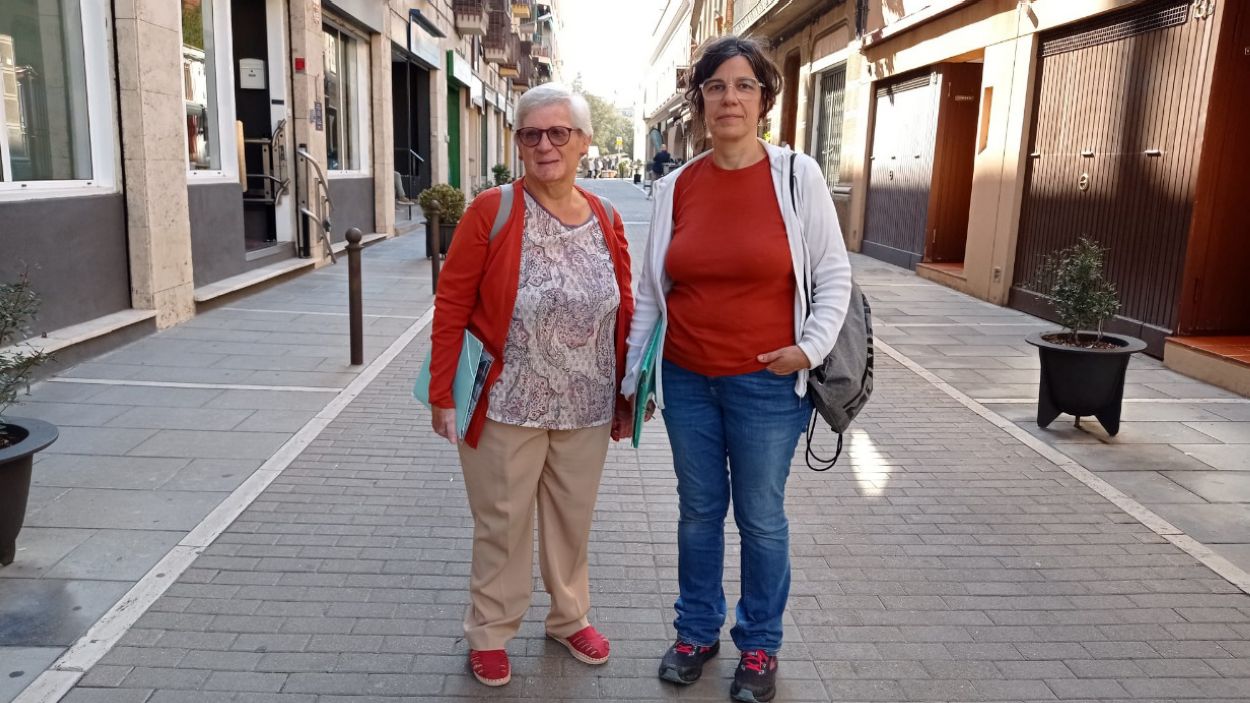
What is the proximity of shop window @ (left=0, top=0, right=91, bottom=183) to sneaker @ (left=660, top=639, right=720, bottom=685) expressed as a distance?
238 inches

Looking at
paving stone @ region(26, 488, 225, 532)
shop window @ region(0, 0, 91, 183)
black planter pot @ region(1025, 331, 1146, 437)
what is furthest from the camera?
shop window @ region(0, 0, 91, 183)

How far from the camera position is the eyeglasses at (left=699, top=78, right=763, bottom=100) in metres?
2.75

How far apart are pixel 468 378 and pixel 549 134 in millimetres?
744

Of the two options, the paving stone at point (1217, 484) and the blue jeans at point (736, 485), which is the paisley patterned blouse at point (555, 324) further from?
the paving stone at point (1217, 484)

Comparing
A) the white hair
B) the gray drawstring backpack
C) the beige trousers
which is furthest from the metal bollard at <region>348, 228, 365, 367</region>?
the gray drawstring backpack

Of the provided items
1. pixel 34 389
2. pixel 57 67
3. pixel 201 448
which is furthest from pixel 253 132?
pixel 201 448

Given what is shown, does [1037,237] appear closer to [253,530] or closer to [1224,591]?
[1224,591]

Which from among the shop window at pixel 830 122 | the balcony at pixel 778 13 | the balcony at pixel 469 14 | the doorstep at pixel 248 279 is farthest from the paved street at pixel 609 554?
the balcony at pixel 469 14

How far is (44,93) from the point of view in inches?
283

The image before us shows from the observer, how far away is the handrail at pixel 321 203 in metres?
12.6

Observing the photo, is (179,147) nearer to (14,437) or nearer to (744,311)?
(14,437)

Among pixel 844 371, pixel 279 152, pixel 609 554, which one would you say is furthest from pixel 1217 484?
pixel 279 152

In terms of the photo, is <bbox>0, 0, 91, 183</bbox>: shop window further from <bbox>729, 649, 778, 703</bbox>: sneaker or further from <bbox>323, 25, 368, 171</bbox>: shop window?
<bbox>323, 25, 368, 171</bbox>: shop window

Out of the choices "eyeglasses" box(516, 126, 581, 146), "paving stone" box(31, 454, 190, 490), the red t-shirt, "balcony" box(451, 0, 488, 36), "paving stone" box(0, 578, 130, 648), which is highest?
"balcony" box(451, 0, 488, 36)
